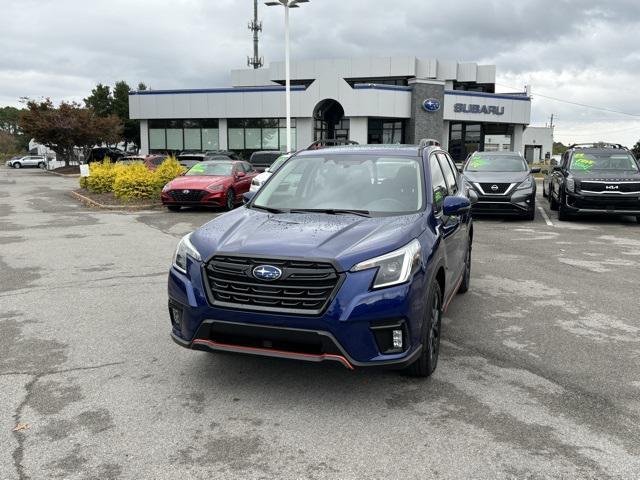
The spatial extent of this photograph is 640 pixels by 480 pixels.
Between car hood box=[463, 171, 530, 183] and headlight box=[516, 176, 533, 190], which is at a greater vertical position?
car hood box=[463, 171, 530, 183]

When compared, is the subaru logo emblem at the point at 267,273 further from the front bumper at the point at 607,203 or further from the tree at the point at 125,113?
the tree at the point at 125,113

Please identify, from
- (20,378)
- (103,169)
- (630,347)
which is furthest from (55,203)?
(630,347)

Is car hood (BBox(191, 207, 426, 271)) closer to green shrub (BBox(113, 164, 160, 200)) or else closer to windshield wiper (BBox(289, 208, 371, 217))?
windshield wiper (BBox(289, 208, 371, 217))

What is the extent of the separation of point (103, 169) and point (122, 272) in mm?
14104

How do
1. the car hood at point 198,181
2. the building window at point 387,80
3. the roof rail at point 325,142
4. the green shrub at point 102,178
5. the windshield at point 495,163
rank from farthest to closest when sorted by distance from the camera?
1. the building window at point 387,80
2. the green shrub at point 102,178
3. the car hood at point 198,181
4. the windshield at point 495,163
5. the roof rail at point 325,142

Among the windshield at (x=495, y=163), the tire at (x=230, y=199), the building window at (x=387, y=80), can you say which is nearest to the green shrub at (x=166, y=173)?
the tire at (x=230, y=199)

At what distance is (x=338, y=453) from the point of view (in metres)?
3.22

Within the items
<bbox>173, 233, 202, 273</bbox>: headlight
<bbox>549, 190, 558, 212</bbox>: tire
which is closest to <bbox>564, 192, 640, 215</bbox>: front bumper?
<bbox>549, 190, 558, 212</bbox>: tire

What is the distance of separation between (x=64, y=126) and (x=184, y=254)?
41.4 metres

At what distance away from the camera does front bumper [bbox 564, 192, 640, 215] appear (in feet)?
42.7

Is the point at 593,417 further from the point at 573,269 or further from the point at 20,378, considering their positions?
the point at 573,269

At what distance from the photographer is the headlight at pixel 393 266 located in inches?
140

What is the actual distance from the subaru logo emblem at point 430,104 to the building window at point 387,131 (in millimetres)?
2787

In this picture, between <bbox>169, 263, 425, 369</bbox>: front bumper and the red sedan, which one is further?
the red sedan
